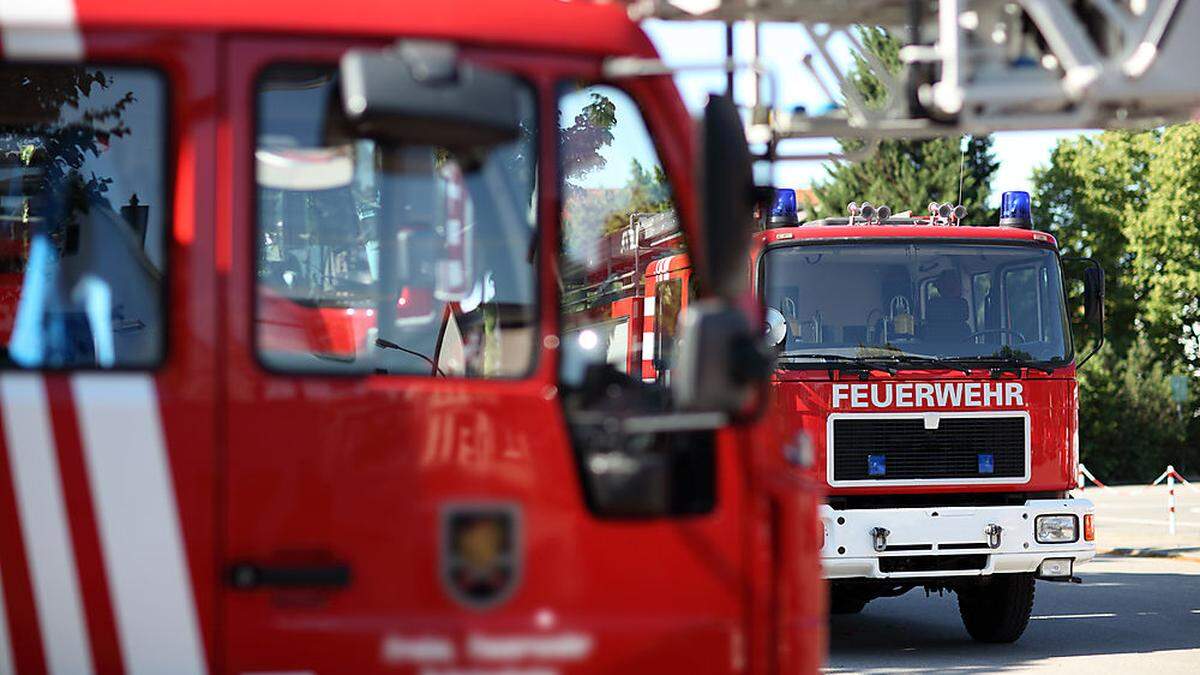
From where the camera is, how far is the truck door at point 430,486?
3805mm

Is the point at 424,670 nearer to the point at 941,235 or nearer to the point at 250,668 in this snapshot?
the point at 250,668

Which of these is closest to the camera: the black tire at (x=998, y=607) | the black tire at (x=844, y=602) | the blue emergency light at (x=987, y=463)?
the blue emergency light at (x=987, y=463)

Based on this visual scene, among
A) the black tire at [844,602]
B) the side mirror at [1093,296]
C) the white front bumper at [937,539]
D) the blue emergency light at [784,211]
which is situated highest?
the blue emergency light at [784,211]

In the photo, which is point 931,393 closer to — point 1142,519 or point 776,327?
point 776,327

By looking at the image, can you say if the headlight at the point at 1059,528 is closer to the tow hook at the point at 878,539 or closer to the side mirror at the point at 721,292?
the tow hook at the point at 878,539

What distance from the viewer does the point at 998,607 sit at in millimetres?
12320

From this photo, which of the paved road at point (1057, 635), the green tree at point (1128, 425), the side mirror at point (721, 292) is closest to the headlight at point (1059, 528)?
the paved road at point (1057, 635)

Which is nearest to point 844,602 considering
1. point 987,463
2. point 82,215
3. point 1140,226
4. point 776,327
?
point 987,463

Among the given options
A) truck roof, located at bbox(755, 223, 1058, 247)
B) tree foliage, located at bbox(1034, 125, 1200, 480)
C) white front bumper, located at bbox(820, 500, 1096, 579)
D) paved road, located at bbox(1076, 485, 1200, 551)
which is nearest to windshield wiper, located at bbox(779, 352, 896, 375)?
truck roof, located at bbox(755, 223, 1058, 247)

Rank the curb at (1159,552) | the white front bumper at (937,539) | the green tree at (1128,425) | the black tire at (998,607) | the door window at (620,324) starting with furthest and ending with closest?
the green tree at (1128,425), the curb at (1159,552), the black tire at (998,607), the white front bumper at (937,539), the door window at (620,324)

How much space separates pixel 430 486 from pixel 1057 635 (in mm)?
10093

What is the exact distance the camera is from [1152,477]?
1924 inches

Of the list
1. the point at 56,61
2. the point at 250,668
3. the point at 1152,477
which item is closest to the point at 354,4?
the point at 56,61

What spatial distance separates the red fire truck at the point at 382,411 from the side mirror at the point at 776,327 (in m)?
6.56
